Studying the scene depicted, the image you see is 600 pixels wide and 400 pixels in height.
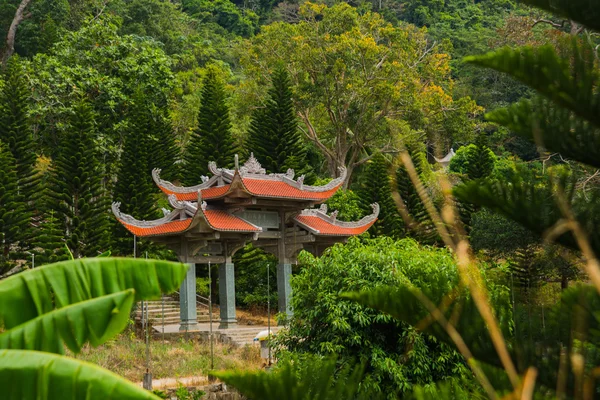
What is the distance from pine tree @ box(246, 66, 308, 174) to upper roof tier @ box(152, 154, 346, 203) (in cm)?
501

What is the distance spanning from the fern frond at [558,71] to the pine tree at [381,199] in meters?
19.0

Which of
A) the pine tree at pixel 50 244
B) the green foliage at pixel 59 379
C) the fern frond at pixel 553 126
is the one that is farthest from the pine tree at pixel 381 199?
the green foliage at pixel 59 379

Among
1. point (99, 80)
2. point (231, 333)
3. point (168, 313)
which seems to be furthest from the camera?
point (99, 80)

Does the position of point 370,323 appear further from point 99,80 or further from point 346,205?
point 99,80

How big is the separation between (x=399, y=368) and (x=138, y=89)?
1761 cm

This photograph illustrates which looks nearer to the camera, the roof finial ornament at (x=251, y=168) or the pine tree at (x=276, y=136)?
the roof finial ornament at (x=251, y=168)

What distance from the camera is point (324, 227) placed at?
18469 mm

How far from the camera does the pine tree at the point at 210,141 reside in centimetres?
2336

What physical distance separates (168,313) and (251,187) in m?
4.60

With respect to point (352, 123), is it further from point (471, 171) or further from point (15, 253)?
point (15, 253)

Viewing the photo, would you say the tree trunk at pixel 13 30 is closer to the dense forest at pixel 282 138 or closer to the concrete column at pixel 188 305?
the dense forest at pixel 282 138

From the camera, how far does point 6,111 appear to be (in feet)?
69.3

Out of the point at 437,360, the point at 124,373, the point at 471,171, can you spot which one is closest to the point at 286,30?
the point at 471,171

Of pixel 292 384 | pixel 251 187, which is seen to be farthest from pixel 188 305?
pixel 292 384
